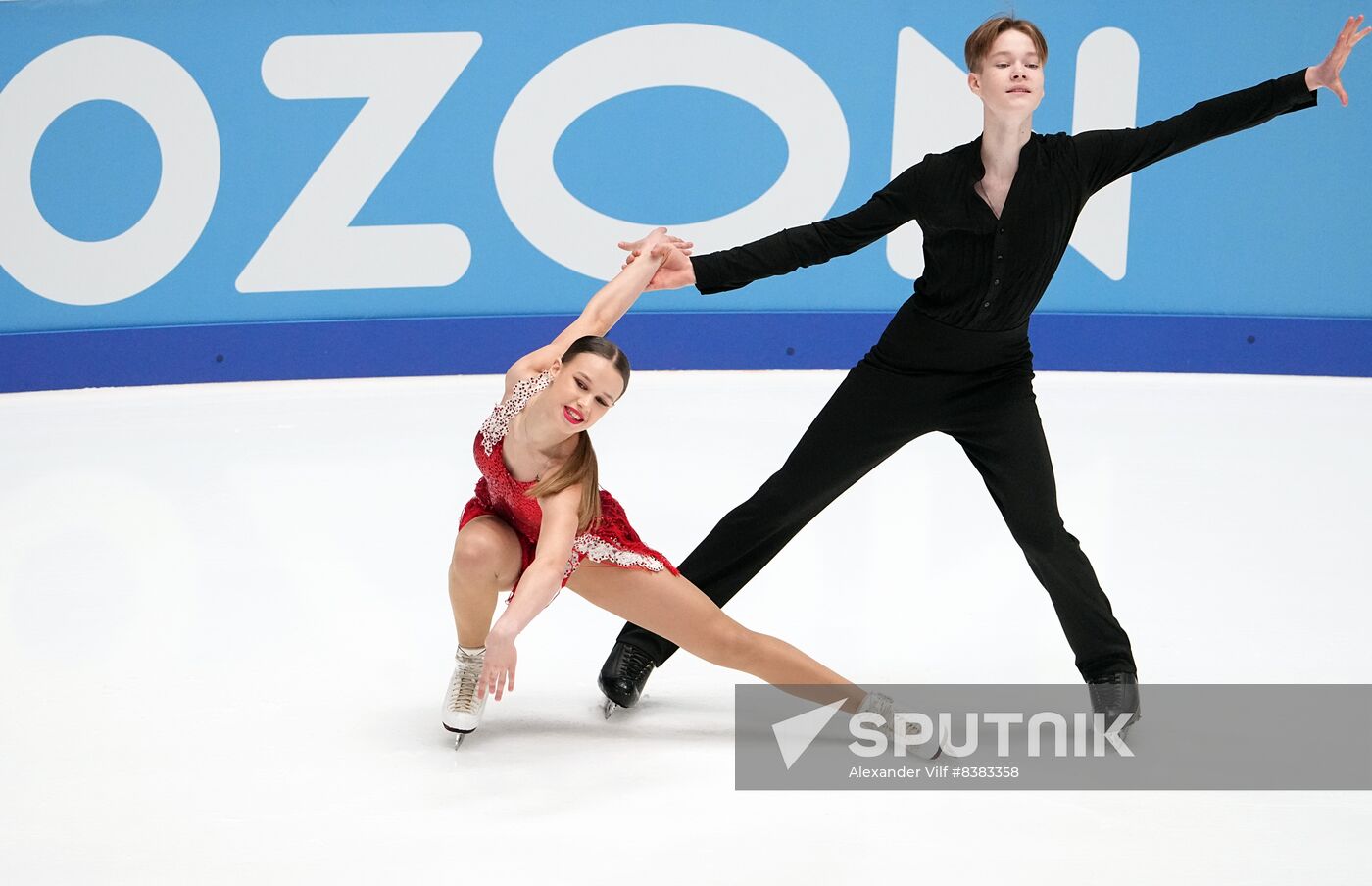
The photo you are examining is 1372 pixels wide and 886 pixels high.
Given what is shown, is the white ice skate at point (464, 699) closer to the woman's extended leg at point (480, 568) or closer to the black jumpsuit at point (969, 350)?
the woman's extended leg at point (480, 568)

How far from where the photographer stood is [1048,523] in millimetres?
2895

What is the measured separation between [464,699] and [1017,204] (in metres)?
1.42

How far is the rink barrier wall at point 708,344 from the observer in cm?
632

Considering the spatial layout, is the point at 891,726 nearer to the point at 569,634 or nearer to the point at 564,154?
the point at 569,634

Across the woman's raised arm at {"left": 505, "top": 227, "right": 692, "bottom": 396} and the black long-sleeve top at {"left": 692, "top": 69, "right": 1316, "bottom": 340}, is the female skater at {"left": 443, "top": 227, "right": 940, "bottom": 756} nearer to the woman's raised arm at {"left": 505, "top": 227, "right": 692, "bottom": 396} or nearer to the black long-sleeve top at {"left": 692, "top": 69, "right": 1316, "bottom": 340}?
the woman's raised arm at {"left": 505, "top": 227, "right": 692, "bottom": 396}

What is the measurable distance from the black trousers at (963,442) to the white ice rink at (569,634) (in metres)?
0.39

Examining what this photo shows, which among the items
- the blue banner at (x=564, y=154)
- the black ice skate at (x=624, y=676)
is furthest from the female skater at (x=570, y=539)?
the blue banner at (x=564, y=154)

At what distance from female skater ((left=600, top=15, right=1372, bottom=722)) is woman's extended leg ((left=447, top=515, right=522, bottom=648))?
0.34 meters

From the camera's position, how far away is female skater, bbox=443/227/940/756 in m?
2.67

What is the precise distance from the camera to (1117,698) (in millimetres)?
2930

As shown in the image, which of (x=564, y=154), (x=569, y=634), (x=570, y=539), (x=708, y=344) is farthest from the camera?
(x=708, y=344)

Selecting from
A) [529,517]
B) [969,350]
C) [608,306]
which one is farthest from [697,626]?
[969,350]

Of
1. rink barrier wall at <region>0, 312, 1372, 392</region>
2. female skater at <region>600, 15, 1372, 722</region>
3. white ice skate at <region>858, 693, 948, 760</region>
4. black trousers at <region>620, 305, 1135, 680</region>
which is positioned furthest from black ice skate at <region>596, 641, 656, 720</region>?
rink barrier wall at <region>0, 312, 1372, 392</region>

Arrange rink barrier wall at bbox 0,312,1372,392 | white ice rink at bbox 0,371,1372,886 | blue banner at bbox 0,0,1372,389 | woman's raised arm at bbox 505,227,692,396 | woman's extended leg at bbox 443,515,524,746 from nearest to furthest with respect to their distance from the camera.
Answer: white ice rink at bbox 0,371,1372,886 → woman's extended leg at bbox 443,515,524,746 → woman's raised arm at bbox 505,227,692,396 → blue banner at bbox 0,0,1372,389 → rink barrier wall at bbox 0,312,1372,392
